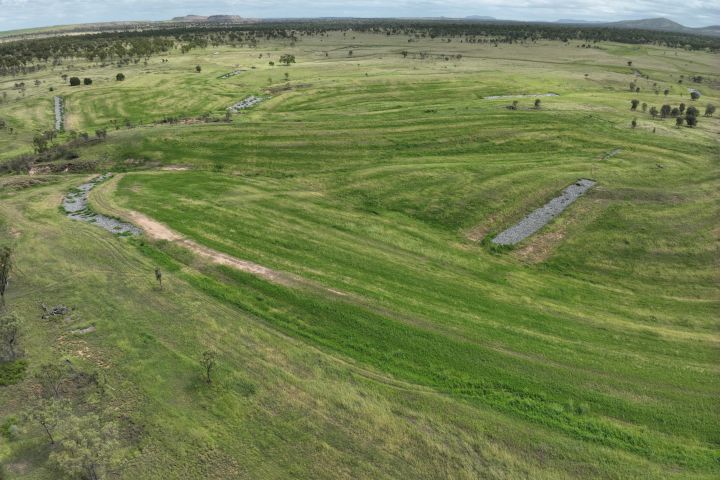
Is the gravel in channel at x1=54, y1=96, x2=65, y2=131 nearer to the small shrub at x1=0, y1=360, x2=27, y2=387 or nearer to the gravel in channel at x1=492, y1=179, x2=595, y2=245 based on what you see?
the small shrub at x1=0, y1=360, x2=27, y2=387

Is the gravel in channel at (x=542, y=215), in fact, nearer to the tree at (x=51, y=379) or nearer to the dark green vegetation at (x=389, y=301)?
the dark green vegetation at (x=389, y=301)

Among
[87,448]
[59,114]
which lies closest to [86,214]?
[87,448]

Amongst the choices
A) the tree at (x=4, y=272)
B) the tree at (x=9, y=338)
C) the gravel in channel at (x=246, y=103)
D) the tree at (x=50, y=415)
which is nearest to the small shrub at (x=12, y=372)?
the tree at (x=9, y=338)

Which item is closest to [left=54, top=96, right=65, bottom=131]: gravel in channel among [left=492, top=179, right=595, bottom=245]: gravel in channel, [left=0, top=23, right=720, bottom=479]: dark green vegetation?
[left=0, top=23, right=720, bottom=479]: dark green vegetation

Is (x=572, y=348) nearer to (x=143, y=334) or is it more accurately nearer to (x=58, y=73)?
(x=143, y=334)

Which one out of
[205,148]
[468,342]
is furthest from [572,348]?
[205,148]
